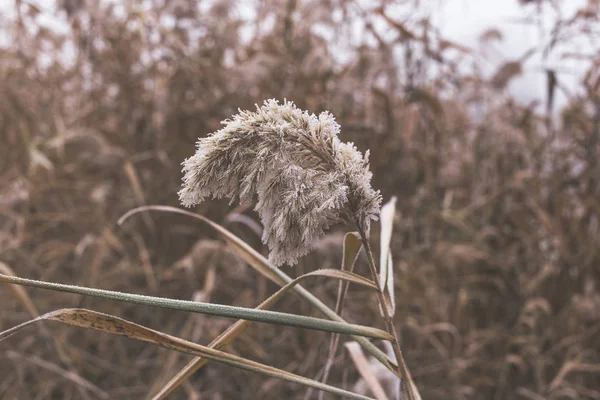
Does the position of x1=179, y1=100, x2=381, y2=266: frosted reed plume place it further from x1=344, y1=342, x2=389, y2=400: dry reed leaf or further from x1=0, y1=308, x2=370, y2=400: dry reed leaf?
x1=344, y1=342, x2=389, y2=400: dry reed leaf

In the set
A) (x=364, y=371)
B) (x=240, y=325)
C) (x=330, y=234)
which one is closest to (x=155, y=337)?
(x=240, y=325)

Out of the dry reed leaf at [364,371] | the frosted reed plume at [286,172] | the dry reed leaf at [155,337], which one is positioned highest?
A: the frosted reed plume at [286,172]

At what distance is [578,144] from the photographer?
2.36 meters

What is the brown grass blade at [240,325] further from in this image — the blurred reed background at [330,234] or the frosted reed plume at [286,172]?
the blurred reed background at [330,234]

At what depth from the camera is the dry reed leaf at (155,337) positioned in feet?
1.91

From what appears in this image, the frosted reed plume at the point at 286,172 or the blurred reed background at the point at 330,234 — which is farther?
the blurred reed background at the point at 330,234

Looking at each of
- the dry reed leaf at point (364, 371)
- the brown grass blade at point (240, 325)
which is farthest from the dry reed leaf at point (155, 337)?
the dry reed leaf at point (364, 371)

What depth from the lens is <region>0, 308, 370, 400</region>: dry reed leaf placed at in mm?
582

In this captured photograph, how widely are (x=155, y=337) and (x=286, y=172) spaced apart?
0.21 metres

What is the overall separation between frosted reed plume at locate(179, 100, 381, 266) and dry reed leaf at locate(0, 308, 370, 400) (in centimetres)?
11

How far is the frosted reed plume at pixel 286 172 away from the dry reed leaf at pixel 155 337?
11cm

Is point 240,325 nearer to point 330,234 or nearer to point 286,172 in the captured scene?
point 286,172

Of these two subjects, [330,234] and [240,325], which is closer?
[240,325]

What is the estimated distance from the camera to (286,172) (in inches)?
22.4
